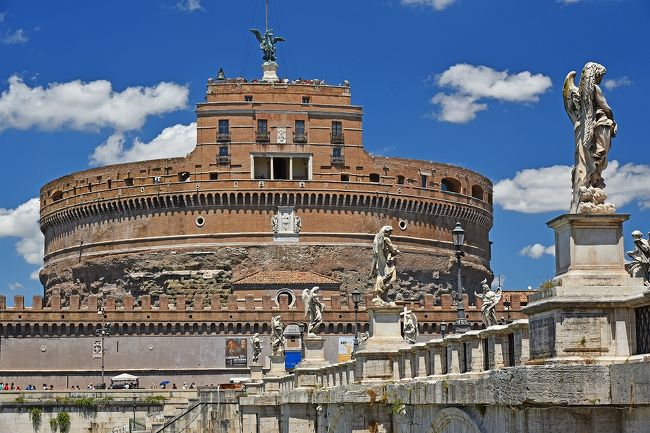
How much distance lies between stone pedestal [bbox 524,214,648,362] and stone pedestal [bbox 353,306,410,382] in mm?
9392

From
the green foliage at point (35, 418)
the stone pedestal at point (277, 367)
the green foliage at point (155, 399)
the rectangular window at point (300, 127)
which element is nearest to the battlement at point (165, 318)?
the green foliage at point (155, 399)

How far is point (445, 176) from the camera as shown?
80625 millimetres

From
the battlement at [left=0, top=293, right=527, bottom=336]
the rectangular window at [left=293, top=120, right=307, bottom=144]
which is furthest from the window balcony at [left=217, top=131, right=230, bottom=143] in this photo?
the battlement at [left=0, top=293, right=527, bottom=336]

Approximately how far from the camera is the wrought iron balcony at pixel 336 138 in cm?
7619

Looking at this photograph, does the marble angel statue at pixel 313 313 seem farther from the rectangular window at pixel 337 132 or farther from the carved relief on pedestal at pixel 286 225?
the rectangular window at pixel 337 132

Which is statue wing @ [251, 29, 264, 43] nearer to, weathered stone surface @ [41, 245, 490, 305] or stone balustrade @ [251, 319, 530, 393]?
weathered stone surface @ [41, 245, 490, 305]

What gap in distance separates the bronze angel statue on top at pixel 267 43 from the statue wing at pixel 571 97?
75.1 meters

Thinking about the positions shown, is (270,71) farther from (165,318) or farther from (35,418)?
(35,418)

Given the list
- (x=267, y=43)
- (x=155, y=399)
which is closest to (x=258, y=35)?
(x=267, y=43)

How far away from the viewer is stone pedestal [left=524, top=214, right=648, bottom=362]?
9820mm

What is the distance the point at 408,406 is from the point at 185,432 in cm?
3127

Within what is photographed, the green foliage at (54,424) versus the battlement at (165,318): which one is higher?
the battlement at (165,318)

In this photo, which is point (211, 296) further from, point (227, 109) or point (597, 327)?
point (597, 327)

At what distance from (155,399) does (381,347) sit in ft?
124
